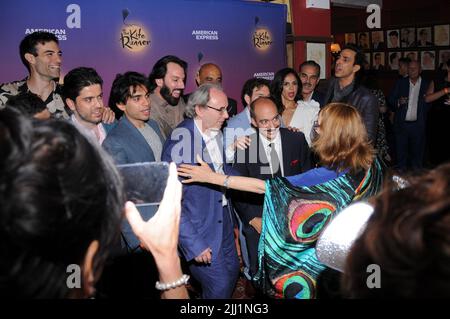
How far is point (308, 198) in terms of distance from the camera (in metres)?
2.40

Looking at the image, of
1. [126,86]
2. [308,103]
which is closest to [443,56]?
[308,103]

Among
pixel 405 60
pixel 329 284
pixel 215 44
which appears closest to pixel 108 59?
pixel 215 44

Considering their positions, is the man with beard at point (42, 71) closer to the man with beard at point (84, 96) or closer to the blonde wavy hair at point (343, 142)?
A: the man with beard at point (84, 96)

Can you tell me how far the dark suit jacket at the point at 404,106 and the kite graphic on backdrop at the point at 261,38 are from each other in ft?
7.43

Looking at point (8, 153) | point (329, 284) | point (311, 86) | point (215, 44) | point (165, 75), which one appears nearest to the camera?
point (8, 153)

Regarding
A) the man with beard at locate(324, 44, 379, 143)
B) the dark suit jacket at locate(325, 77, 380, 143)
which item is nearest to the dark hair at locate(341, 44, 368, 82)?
the man with beard at locate(324, 44, 379, 143)

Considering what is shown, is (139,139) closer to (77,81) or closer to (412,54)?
(77,81)

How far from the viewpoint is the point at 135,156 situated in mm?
2809

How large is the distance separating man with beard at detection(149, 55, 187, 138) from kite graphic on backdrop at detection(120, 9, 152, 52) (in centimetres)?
51

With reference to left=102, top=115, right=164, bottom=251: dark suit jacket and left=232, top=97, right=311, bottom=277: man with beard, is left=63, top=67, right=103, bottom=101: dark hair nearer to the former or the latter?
left=102, top=115, right=164, bottom=251: dark suit jacket

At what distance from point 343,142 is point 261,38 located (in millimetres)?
3799

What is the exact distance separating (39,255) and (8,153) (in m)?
0.19

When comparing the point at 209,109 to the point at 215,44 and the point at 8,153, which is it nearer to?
the point at 8,153

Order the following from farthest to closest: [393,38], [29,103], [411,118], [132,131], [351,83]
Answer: [393,38] < [411,118] < [351,83] < [132,131] < [29,103]
